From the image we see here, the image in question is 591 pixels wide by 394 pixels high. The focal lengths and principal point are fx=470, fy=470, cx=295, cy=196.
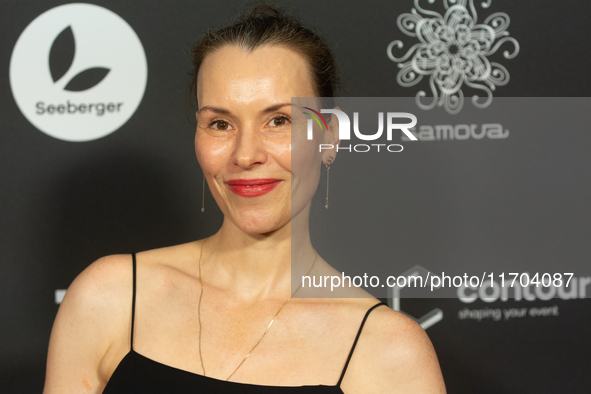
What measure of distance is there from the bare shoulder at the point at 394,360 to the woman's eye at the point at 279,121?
48 cm

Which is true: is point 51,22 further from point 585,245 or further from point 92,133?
point 585,245

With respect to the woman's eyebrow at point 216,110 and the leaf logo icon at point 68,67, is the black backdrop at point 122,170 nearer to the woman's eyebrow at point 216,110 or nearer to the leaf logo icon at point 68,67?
the leaf logo icon at point 68,67

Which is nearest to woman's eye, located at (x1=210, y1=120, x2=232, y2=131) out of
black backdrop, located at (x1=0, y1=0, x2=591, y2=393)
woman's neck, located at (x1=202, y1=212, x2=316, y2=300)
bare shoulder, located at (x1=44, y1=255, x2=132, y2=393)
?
woman's neck, located at (x1=202, y1=212, x2=316, y2=300)

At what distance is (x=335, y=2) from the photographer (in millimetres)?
1799

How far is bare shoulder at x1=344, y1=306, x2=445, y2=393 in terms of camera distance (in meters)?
1.00

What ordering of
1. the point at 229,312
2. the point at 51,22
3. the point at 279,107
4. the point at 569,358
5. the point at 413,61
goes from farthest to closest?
the point at 569,358 < the point at 413,61 < the point at 51,22 < the point at 229,312 < the point at 279,107

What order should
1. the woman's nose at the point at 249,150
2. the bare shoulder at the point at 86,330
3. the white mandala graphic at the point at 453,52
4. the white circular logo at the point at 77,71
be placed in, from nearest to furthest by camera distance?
the woman's nose at the point at 249,150 < the bare shoulder at the point at 86,330 < the white circular logo at the point at 77,71 < the white mandala graphic at the point at 453,52

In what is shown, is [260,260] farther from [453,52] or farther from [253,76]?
[453,52]

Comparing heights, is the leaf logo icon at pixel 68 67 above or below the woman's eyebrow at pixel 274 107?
above

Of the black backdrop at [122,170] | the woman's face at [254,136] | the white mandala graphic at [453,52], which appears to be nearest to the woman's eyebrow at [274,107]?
the woman's face at [254,136]

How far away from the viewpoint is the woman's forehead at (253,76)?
0.95m

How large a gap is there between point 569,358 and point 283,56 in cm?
180

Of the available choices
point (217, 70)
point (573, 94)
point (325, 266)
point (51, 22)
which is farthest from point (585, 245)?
point (51, 22)

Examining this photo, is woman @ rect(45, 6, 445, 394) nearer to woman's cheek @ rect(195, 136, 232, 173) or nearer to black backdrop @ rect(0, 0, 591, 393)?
woman's cheek @ rect(195, 136, 232, 173)
